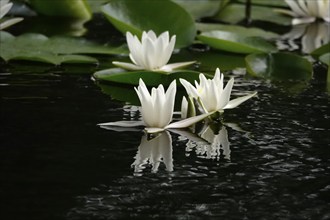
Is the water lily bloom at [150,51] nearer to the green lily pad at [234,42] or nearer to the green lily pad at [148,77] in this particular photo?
the green lily pad at [148,77]

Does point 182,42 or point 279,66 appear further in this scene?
point 182,42

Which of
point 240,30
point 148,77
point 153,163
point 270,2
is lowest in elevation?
point 153,163

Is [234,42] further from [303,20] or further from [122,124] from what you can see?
[122,124]

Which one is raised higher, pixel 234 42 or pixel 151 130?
pixel 234 42

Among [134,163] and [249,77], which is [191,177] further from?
[249,77]

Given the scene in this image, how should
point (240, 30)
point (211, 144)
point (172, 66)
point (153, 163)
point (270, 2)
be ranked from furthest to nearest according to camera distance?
point (270, 2) < point (240, 30) < point (172, 66) < point (211, 144) < point (153, 163)

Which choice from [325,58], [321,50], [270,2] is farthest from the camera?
[270,2]

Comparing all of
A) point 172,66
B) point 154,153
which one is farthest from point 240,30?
point 154,153
